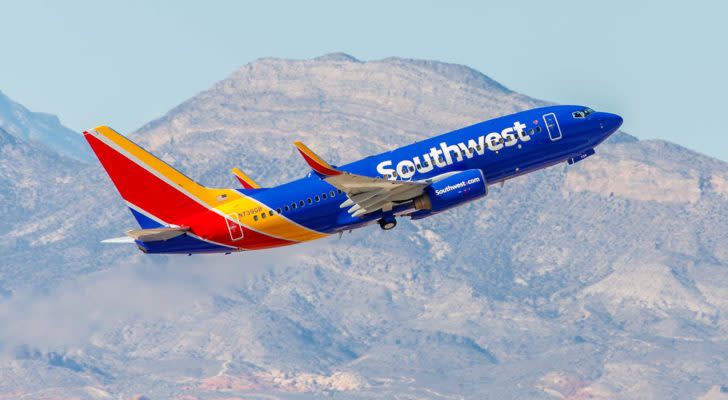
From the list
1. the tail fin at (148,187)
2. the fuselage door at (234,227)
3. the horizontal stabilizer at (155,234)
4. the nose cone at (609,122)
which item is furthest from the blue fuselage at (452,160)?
the horizontal stabilizer at (155,234)

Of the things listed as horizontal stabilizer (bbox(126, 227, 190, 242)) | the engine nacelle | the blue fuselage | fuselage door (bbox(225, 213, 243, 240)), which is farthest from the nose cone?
horizontal stabilizer (bbox(126, 227, 190, 242))

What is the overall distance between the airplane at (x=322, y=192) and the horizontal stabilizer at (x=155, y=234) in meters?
→ 0.09

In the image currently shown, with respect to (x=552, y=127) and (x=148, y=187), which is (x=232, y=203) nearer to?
(x=148, y=187)

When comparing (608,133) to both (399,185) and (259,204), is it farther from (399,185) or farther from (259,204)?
(259,204)

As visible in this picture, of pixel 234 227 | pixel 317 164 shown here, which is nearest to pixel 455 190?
pixel 317 164

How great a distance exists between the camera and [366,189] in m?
132

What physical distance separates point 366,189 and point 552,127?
1975 cm

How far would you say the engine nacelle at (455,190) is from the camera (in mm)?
134125

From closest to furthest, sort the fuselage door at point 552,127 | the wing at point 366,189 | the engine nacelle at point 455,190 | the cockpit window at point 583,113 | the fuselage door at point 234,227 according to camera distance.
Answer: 1. the wing at point 366,189
2. the engine nacelle at point 455,190
3. the fuselage door at point 234,227
4. the fuselage door at point 552,127
5. the cockpit window at point 583,113

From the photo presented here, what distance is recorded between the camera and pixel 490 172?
138 metres

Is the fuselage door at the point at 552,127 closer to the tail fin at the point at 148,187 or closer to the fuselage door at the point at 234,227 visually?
the fuselage door at the point at 234,227

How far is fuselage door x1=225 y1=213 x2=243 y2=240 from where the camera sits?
136m

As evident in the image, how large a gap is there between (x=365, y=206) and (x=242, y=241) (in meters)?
11.6

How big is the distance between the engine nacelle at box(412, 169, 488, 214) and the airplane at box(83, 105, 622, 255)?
87mm
